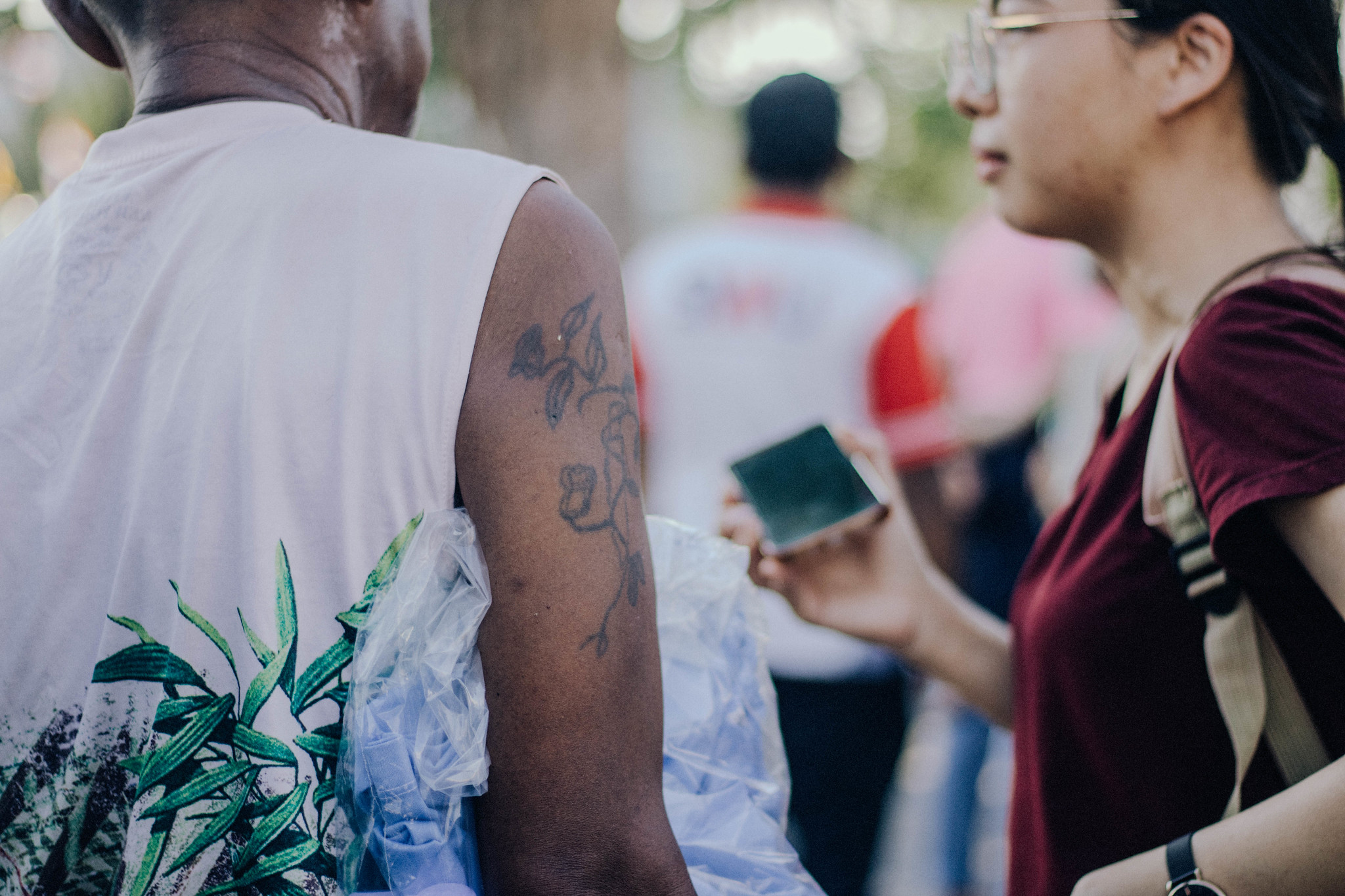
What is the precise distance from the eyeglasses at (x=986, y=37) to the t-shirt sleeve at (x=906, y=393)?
1345 millimetres

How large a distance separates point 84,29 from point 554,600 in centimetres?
100

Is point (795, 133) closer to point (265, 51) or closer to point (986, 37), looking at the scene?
point (986, 37)

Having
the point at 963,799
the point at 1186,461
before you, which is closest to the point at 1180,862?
the point at 1186,461

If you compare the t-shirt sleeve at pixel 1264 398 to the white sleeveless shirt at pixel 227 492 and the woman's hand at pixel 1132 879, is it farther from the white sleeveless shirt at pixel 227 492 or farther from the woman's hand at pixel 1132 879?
the white sleeveless shirt at pixel 227 492

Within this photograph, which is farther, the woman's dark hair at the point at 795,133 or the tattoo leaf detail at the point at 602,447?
the woman's dark hair at the point at 795,133

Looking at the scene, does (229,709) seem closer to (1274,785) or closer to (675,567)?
(675,567)

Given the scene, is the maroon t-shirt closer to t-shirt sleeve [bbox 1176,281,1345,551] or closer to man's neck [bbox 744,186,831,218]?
t-shirt sleeve [bbox 1176,281,1345,551]

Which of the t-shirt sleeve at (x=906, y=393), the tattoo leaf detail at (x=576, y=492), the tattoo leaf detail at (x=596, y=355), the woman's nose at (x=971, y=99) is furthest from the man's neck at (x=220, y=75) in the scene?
the t-shirt sleeve at (x=906, y=393)

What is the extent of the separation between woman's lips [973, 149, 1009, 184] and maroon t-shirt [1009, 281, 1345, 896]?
0.40 m

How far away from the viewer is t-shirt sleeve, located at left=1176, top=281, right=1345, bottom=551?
1160mm

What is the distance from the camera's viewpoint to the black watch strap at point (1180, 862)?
1.24 m

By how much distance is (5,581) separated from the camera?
1164 millimetres

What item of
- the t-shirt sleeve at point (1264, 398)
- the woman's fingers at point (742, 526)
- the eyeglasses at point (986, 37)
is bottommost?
the woman's fingers at point (742, 526)

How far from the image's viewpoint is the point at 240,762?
3.65 feet
